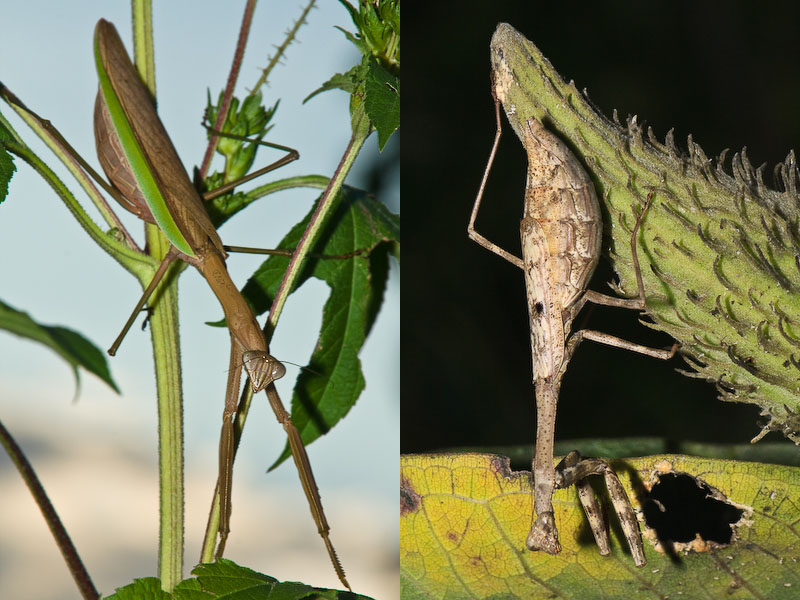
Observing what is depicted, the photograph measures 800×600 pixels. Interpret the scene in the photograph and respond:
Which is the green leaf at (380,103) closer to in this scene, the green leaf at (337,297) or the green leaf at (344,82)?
the green leaf at (344,82)

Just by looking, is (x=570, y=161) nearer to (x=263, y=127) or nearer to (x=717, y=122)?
(x=263, y=127)

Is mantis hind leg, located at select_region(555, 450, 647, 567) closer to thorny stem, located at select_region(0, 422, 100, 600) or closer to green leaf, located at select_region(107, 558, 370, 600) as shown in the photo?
green leaf, located at select_region(107, 558, 370, 600)

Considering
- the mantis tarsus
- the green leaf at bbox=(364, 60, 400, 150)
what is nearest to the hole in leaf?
the mantis tarsus

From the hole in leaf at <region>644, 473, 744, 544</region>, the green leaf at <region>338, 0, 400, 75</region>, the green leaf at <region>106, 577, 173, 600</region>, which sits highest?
the green leaf at <region>338, 0, 400, 75</region>

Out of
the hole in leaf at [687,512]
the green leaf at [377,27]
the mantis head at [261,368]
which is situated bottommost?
the hole in leaf at [687,512]

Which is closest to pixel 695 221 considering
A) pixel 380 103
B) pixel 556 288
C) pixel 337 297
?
pixel 556 288

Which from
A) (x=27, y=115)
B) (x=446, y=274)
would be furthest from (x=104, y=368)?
(x=446, y=274)

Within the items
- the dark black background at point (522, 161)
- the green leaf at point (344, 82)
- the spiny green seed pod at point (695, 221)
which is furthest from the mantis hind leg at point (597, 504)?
the dark black background at point (522, 161)
